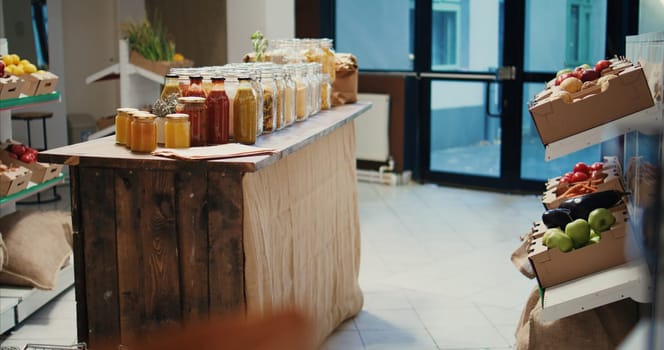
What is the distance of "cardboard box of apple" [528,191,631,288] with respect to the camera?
3.25m

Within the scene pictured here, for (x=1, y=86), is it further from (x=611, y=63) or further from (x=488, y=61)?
(x=488, y=61)

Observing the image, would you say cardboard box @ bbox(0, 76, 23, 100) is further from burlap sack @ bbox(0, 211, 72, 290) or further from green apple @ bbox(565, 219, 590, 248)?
green apple @ bbox(565, 219, 590, 248)

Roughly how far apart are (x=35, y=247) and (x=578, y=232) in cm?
314

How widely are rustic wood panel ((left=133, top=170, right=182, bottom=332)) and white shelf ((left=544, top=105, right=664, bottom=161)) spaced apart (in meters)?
1.48

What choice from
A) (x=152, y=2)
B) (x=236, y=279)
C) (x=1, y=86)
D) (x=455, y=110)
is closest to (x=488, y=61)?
(x=455, y=110)

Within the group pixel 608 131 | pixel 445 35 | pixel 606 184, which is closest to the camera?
pixel 608 131

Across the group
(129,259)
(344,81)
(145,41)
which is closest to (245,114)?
(129,259)

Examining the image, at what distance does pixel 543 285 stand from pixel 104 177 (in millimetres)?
1665

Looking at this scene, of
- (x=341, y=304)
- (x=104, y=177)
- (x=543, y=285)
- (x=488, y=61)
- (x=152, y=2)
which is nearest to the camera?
(x=104, y=177)

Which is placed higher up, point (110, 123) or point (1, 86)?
point (1, 86)

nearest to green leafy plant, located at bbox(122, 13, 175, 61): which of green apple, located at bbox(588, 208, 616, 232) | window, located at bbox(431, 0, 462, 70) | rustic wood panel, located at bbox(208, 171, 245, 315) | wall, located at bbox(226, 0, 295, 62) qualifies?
wall, located at bbox(226, 0, 295, 62)

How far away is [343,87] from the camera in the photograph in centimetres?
511

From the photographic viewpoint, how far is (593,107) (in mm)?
3414

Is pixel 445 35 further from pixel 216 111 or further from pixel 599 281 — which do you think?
pixel 599 281
